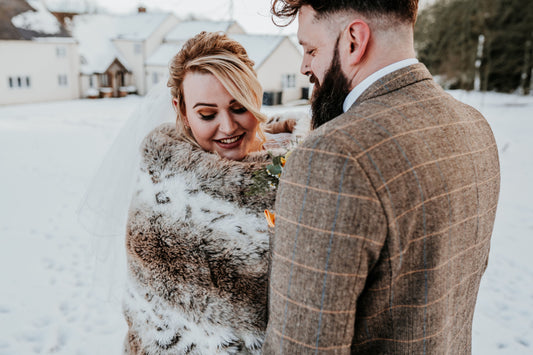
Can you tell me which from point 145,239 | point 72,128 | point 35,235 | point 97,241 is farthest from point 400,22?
point 72,128

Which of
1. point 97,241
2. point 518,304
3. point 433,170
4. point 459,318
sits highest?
point 433,170

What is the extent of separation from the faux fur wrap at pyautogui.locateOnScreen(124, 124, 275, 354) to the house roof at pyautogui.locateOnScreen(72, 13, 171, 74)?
28.2 m

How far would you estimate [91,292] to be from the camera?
191 inches

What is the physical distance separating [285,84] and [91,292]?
3355 mm

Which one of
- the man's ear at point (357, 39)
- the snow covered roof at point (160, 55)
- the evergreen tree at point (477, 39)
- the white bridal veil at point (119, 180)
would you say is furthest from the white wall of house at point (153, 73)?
the man's ear at point (357, 39)

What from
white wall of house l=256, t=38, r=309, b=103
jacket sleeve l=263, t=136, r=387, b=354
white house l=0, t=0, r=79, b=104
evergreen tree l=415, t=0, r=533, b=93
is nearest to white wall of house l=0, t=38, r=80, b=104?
white house l=0, t=0, r=79, b=104

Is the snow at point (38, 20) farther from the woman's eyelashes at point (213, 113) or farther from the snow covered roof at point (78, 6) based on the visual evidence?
the woman's eyelashes at point (213, 113)

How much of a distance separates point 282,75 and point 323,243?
3.41 meters

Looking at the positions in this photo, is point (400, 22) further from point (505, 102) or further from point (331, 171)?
point (505, 102)

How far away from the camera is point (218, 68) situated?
2.26 metres

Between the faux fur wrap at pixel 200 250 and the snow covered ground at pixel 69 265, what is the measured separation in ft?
8.01

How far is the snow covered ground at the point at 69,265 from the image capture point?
13.5ft

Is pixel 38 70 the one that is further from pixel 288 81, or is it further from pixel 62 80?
pixel 288 81

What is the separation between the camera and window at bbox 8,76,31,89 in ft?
76.1
